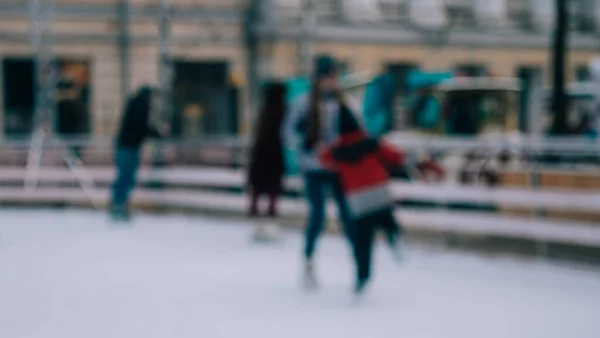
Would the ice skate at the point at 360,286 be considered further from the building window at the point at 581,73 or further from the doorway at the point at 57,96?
the building window at the point at 581,73

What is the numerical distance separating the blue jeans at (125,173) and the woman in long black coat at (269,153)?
2.96 meters

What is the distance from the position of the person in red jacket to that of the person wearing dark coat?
7.30 metres

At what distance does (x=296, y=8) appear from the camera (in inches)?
1308

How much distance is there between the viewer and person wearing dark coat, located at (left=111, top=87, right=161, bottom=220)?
52.4ft

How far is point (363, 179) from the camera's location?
891 cm

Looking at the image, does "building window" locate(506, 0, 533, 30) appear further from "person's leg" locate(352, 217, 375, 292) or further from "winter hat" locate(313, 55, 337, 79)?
"person's leg" locate(352, 217, 375, 292)

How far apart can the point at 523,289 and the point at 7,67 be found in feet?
74.2

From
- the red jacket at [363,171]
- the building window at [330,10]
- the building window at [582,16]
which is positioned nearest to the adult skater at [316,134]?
the red jacket at [363,171]

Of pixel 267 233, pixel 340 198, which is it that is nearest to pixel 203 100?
pixel 267 233

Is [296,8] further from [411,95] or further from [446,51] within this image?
[411,95]

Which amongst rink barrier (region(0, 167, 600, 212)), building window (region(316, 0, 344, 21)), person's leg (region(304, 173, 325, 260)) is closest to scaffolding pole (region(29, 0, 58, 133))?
building window (region(316, 0, 344, 21))

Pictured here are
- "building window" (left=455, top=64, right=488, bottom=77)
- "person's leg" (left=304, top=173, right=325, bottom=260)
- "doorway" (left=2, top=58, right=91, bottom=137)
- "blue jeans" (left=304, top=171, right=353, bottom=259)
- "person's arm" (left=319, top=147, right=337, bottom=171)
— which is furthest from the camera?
"building window" (left=455, top=64, right=488, bottom=77)

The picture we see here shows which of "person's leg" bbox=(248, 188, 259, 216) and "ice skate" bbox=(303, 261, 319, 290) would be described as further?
"person's leg" bbox=(248, 188, 259, 216)

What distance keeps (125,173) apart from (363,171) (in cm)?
758
